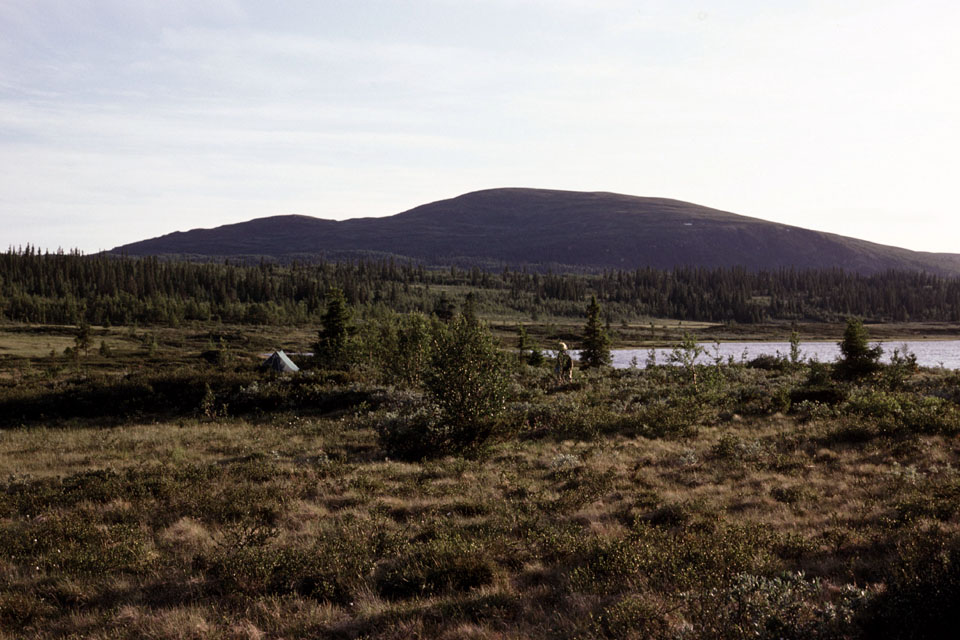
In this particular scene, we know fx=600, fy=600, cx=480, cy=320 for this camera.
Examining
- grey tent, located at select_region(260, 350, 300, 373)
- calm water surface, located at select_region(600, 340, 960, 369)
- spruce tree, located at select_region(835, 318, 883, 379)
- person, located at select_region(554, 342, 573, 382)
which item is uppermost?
spruce tree, located at select_region(835, 318, 883, 379)

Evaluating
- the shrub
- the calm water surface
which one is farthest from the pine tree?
the shrub

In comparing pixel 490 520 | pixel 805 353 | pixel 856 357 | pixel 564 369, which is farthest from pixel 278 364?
pixel 805 353

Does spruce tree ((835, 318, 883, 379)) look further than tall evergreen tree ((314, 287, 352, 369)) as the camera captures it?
No

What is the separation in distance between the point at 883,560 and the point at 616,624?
447 cm

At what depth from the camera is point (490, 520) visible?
1100cm

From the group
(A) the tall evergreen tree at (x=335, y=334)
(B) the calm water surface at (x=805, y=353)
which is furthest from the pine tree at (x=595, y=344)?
(A) the tall evergreen tree at (x=335, y=334)

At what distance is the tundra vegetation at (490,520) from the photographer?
7039 millimetres

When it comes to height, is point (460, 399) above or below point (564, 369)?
above

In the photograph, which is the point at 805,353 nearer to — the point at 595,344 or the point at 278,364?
the point at 595,344

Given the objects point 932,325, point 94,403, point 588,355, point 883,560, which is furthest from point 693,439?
point 932,325

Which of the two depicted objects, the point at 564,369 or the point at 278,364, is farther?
the point at 278,364

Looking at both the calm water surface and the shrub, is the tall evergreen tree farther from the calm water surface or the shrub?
the shrub

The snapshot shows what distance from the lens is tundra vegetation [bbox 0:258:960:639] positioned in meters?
7.04

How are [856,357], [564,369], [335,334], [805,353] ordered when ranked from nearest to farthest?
[856,357]
[564,369]
[335,334]
[805,353]
